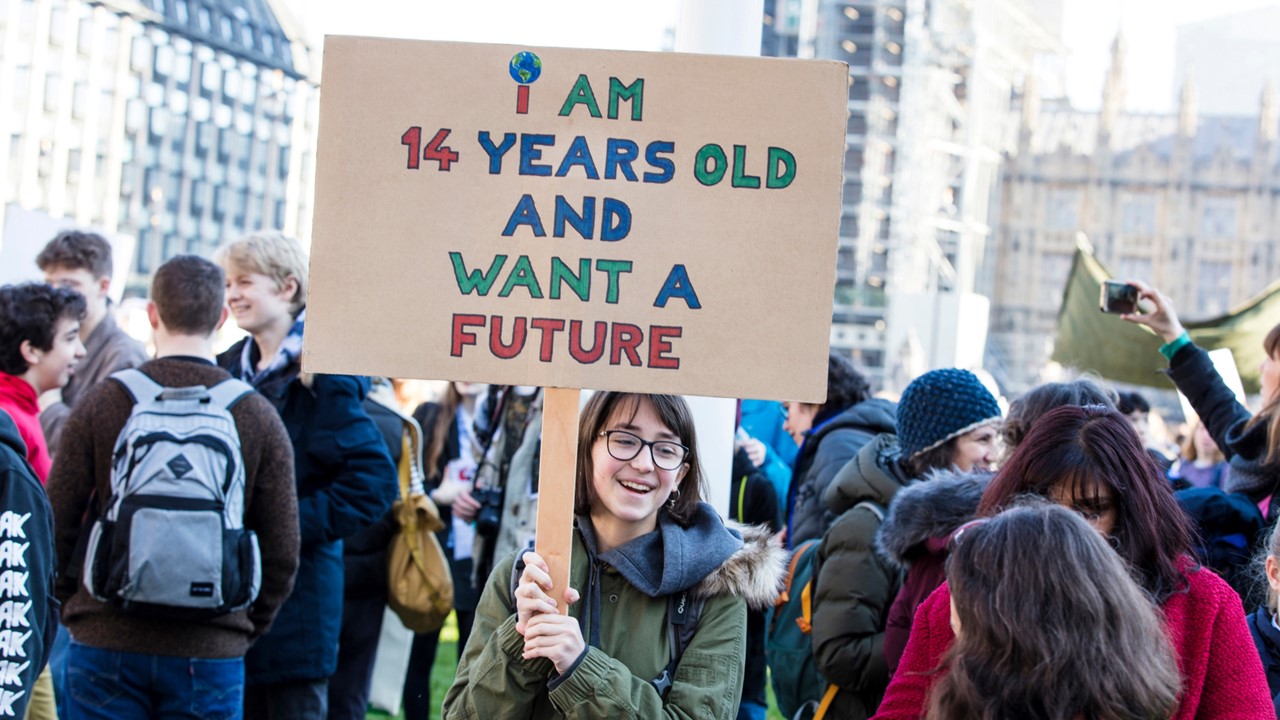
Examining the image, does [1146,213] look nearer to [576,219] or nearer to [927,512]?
[927,512]

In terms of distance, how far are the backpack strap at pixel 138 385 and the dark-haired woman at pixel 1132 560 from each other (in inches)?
75.6

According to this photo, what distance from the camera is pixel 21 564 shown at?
2836 millimetres

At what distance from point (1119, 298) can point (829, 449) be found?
3.26 ft

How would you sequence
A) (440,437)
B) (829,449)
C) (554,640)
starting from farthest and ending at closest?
(440,437) → (829,449) → (554,640)

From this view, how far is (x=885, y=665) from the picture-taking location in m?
3.39

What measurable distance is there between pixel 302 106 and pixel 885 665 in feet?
197

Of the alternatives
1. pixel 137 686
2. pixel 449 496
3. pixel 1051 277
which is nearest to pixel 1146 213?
pixel 1051 277

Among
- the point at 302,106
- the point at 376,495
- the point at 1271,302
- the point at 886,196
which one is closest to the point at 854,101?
the point at 886,196

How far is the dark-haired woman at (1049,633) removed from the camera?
77.0 inches

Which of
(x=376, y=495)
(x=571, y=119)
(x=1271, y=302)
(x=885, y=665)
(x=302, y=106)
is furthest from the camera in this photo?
(x=302, y=106)

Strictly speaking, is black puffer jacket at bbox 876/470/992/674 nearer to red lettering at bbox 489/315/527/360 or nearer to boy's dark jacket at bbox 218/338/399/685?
red lettering at bbox 489/315/527/360

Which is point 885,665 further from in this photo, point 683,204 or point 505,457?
point 505,457

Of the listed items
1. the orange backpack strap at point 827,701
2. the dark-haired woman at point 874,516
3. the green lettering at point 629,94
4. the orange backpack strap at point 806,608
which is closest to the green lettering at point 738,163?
the green lettering at point 629,94

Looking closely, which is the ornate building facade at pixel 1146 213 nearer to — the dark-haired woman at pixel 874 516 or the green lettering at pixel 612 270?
the dark-haired woman at pixel 874 516
